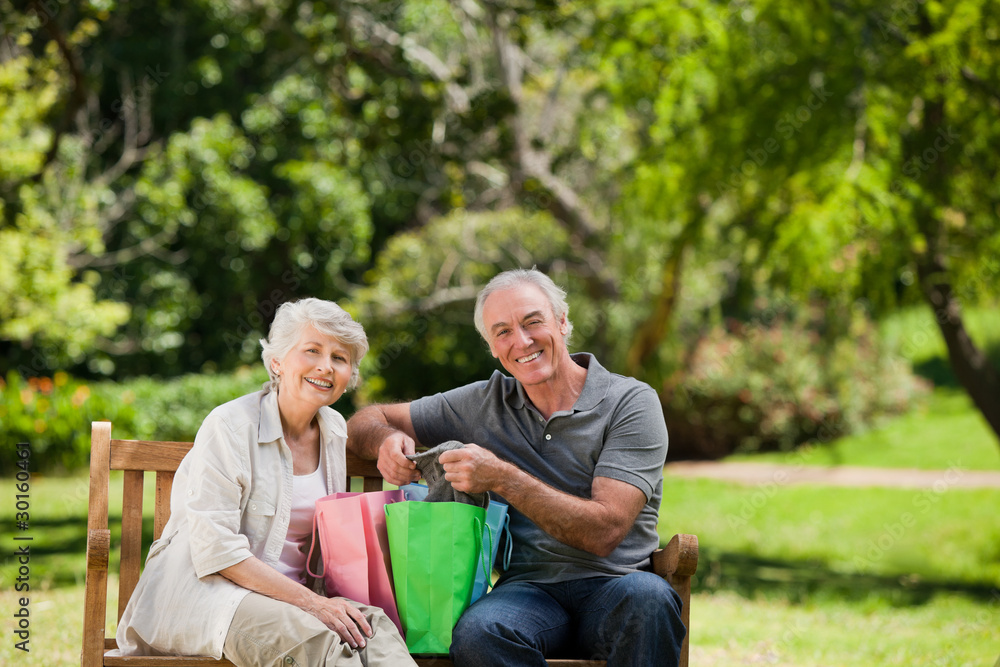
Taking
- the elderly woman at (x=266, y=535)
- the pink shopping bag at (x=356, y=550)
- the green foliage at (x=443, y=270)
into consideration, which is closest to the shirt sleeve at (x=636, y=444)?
the pink shopping bag at (x=356, y=550)

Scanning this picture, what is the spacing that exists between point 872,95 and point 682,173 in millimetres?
1446

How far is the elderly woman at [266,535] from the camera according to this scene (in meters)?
2.52

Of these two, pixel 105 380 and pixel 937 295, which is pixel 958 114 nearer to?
pixel 937 295

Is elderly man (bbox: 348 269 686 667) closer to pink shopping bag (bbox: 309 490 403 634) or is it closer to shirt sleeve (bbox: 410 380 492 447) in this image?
shirt sleeve (bbox: 410 380 492 447)

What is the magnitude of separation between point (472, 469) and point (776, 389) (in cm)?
1284

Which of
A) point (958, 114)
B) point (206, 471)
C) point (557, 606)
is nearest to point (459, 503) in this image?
point (557, 606)

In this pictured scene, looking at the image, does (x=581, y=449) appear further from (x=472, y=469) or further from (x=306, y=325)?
(x=306, y=325)

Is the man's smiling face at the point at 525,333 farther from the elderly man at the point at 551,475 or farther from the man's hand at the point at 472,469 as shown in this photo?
the man's hand at the point at 472,469

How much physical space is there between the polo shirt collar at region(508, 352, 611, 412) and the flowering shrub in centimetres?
1145

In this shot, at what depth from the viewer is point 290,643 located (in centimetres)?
247

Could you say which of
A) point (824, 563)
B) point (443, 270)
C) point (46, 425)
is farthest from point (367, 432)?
point (46, 425)

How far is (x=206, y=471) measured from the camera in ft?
8.66

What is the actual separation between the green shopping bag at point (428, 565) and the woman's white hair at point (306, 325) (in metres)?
0.51

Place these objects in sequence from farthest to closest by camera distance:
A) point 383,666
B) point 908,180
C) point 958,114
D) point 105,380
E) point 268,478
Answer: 1. point 105,380
2. point 958,114
3. point 908,180
4. point 268,478
5. point 383,666
